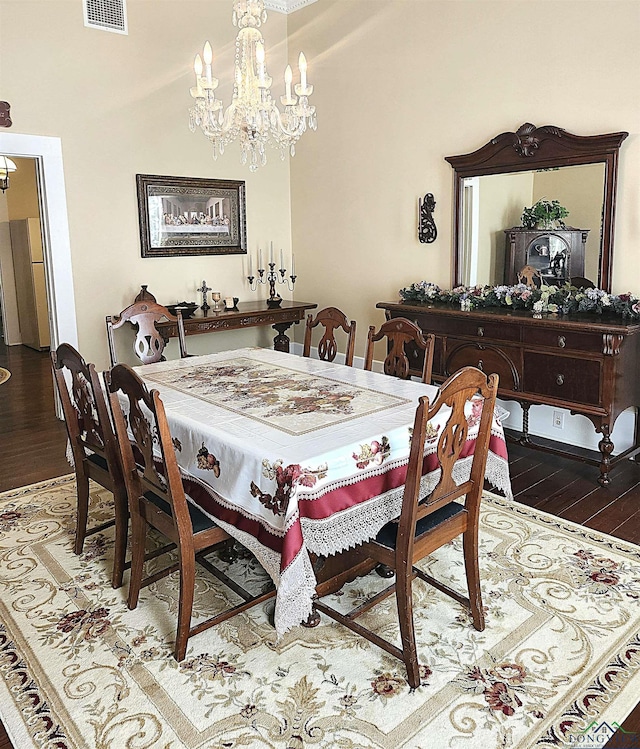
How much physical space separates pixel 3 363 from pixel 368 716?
7.24 metres

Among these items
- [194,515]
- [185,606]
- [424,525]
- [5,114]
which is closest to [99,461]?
[194,515]

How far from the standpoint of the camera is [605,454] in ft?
12.1

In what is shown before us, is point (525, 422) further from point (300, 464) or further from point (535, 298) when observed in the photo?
point (300, 464)

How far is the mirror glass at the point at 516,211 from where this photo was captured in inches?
158

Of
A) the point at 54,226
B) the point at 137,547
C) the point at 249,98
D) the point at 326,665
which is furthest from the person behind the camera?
the point at 54,226

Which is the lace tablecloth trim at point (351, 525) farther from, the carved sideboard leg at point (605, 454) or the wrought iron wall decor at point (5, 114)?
the wrought iron wall decor at point (5, 114)

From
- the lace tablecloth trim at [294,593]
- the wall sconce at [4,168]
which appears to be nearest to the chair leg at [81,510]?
the lace tablecloth trim at [294,593]

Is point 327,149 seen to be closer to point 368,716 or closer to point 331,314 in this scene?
point 331,314

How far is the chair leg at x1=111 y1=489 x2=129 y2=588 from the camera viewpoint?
2697mm

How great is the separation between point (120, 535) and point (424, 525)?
132cm

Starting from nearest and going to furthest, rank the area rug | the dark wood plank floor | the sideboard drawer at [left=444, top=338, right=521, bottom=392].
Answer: the area rug → the dark wood plank floor → the sideboard drawer at [left=444, top=338, right=521, bottom=392]

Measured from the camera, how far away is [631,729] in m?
1.94

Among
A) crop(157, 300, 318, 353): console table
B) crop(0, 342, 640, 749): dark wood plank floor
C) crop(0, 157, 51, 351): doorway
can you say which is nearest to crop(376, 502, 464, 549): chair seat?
crop(0, 342, 640, 749): dark wood plank floor

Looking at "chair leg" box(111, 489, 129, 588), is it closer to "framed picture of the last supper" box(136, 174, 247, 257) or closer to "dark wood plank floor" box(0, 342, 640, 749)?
"dark wood plank floor" box(0, 342, 640, 749)
